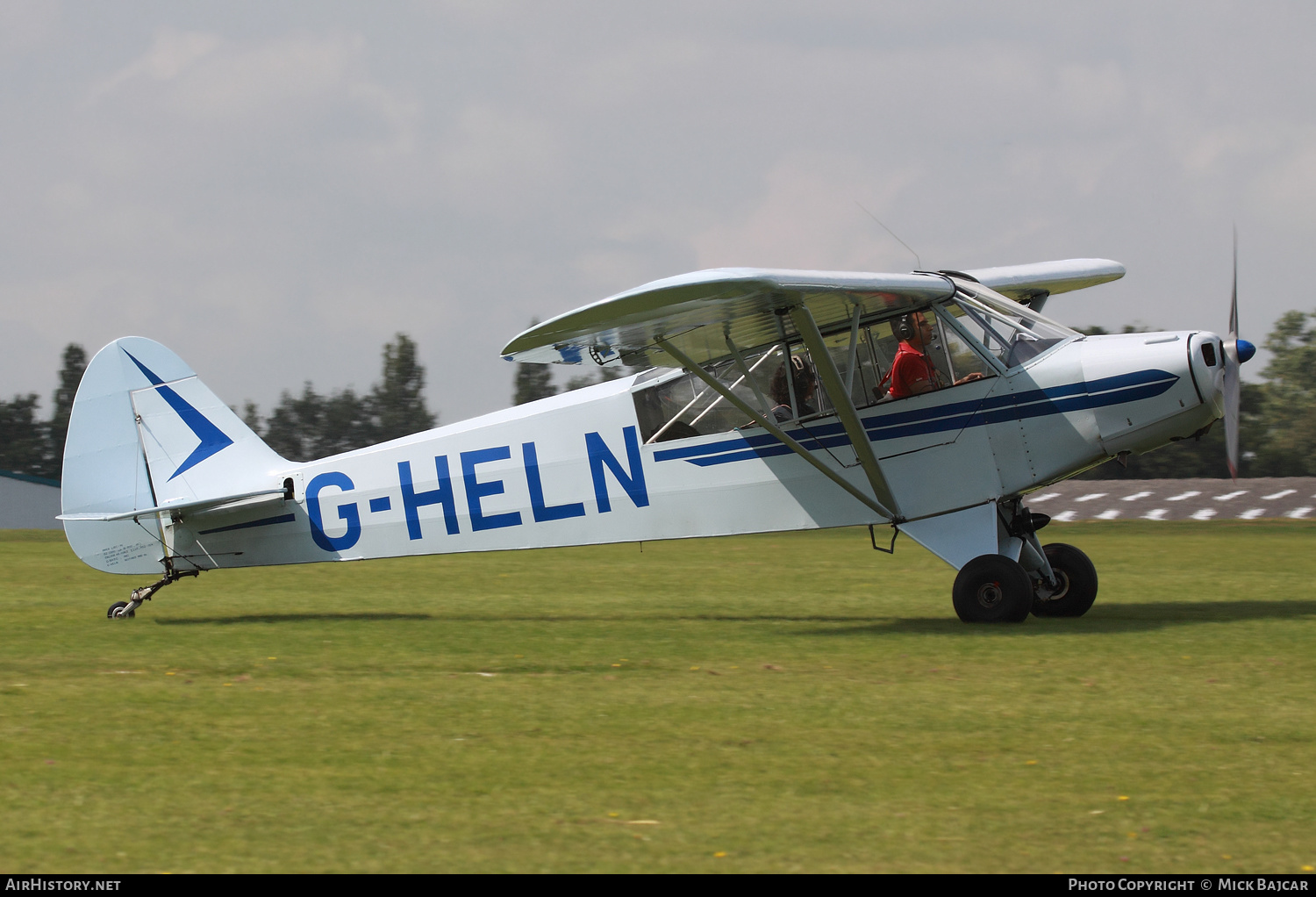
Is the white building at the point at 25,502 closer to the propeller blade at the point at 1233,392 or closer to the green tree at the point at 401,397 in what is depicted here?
the green tree at the point at 401,397

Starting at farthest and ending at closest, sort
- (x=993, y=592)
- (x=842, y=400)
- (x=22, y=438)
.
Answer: (x=22, y=438)
(x=842, y=400)
(x=993, y=592)

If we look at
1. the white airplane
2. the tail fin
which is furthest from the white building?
the white airplane

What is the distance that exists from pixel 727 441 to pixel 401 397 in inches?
2978

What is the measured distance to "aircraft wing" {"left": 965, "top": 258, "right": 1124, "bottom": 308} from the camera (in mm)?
13531

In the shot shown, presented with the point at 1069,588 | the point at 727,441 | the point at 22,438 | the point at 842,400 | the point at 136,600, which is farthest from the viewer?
the point at 22,438

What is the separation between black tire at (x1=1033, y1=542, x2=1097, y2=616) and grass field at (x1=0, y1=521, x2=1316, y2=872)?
0.24 meters

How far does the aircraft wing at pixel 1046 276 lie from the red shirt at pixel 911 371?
8.63 ft

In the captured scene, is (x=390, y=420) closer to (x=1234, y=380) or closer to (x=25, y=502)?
(x=25, y=502)

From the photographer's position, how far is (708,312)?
1030 cm

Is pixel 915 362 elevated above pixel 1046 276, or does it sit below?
below

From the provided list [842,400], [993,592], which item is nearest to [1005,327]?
[842,400]

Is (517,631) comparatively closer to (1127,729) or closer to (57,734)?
(57,734)

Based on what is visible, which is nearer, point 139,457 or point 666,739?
point 666,739

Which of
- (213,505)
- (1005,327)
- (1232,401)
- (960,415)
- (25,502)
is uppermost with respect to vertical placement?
(25,502)
